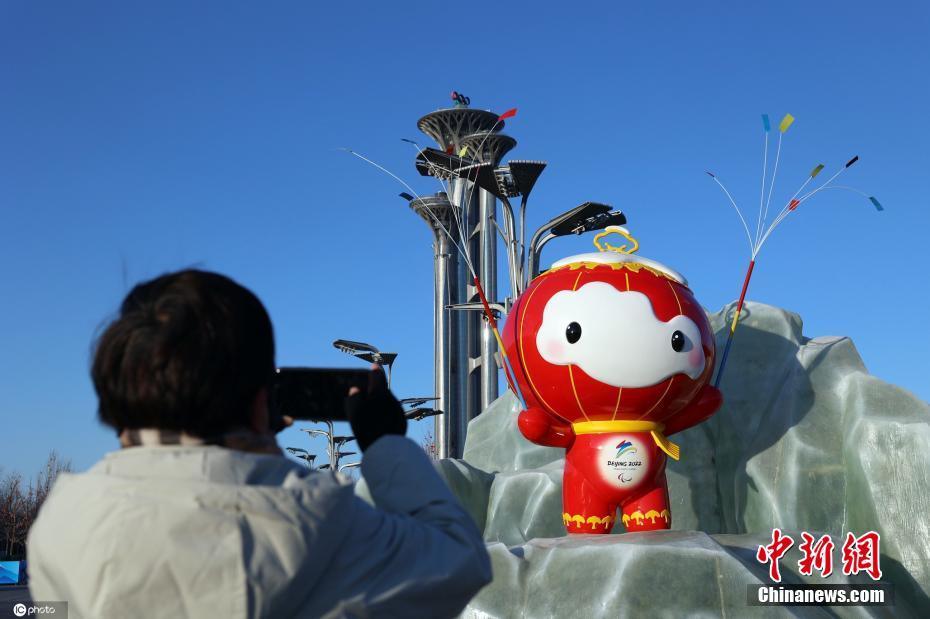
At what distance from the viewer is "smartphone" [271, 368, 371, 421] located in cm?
154

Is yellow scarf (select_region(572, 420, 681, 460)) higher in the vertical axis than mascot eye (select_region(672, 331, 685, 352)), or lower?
lower

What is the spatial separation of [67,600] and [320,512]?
0.40 m

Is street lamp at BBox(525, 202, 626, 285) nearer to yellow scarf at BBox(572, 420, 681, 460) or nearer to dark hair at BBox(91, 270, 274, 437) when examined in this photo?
yellow scarf at BBox(572, 420, 681, 460)

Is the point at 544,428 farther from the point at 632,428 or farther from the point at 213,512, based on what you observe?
the point at 213,512

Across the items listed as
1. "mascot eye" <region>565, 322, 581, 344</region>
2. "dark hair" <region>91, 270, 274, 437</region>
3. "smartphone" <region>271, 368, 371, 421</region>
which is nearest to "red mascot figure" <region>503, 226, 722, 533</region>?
"mascot eye" <region>565, 322, 581, 344</region>

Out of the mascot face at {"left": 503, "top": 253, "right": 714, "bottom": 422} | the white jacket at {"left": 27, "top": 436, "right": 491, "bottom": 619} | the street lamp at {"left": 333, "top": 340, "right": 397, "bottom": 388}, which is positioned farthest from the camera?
the street lamp at {"left": 333, "top": 340, "right": 397, "bottom": 388}

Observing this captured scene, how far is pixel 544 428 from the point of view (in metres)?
7.10

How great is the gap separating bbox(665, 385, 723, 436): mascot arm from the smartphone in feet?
19.3

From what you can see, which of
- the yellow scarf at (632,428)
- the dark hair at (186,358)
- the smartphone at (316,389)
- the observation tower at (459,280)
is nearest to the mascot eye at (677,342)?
the yellow scarf at (632,428)

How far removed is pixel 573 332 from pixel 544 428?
0.90 meters

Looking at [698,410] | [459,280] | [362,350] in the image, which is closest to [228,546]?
[698,410]

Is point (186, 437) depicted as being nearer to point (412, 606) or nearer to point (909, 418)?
point (412, 606)

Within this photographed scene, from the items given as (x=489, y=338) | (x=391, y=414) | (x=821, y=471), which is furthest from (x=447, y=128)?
(x=391, y=414)

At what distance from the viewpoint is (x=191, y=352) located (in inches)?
49.2
